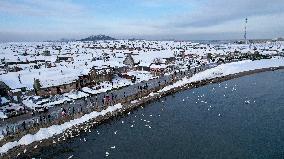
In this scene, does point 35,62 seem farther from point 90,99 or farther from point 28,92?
point 90,99

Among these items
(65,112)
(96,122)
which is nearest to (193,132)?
(96,122)

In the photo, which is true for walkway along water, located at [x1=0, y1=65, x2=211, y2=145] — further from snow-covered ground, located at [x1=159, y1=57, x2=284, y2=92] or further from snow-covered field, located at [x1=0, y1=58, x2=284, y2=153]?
snow-covered ground, located at [x1=159, y1=57, x2=284, y2=92]

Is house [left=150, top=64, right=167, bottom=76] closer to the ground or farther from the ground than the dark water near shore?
farther from the ground

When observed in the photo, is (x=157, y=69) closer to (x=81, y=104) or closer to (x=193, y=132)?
(x=81, y=104)

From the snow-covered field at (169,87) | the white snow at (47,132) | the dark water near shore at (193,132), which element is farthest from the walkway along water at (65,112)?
the dark water near shore at (193,132)

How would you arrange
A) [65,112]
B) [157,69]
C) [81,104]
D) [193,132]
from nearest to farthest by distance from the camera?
1. [193,132]
2. [65,112]
3. [81,104]
4. [157,69]

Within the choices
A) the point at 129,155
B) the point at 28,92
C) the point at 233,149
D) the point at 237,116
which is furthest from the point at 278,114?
the point at 28,92

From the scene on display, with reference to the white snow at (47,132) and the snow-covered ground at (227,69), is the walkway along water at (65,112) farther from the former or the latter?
the snow-covered ground at (227,69)

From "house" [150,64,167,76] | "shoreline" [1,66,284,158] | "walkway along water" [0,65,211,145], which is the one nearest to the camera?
"shoreline" [1,66,284,158]

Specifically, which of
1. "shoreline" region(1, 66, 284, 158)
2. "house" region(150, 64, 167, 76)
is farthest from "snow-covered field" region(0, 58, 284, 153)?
"house" region(150, 64, 167, 76)
